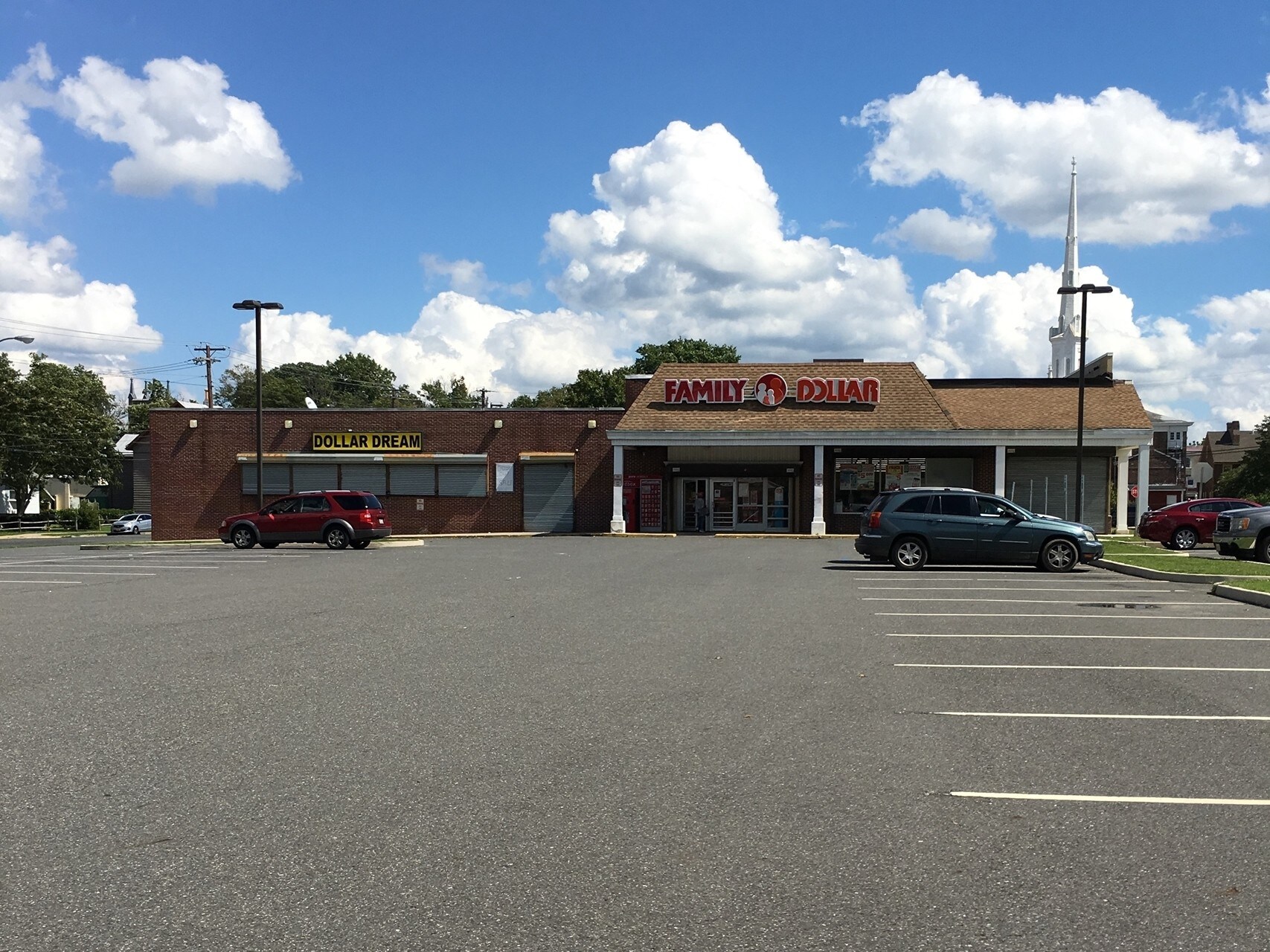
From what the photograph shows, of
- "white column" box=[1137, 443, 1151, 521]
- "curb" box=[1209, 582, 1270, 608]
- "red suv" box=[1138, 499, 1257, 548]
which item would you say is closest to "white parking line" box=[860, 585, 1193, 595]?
"curb" box=[1209, 582, 1270, 608]

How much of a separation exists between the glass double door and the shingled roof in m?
2.82

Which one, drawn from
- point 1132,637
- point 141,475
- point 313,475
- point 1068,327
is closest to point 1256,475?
point 1068,327

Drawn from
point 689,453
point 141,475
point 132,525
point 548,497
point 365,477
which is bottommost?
point 132,525

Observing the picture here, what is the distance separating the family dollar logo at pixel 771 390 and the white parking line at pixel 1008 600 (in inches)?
952

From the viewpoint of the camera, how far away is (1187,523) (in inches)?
1220

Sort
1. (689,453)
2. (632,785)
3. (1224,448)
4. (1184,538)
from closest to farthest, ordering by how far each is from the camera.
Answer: (632,785)
(1184,538)
(689,453)
(1224,448)

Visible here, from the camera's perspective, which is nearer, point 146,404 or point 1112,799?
point 1112,799

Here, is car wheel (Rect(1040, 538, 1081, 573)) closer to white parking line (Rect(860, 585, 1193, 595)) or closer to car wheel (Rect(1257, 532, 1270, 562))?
white parking line (Rect(860, 585, 1193, 595))

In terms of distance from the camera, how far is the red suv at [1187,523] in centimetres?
3100

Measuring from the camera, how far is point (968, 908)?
4359 millimetres

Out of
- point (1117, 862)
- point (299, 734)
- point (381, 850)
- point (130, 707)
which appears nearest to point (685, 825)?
point (381, 850)

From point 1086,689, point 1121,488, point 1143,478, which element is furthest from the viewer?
point 1121,488

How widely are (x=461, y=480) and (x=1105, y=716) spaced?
37.2 m

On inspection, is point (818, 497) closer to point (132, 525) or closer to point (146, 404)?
point (132, 525)
